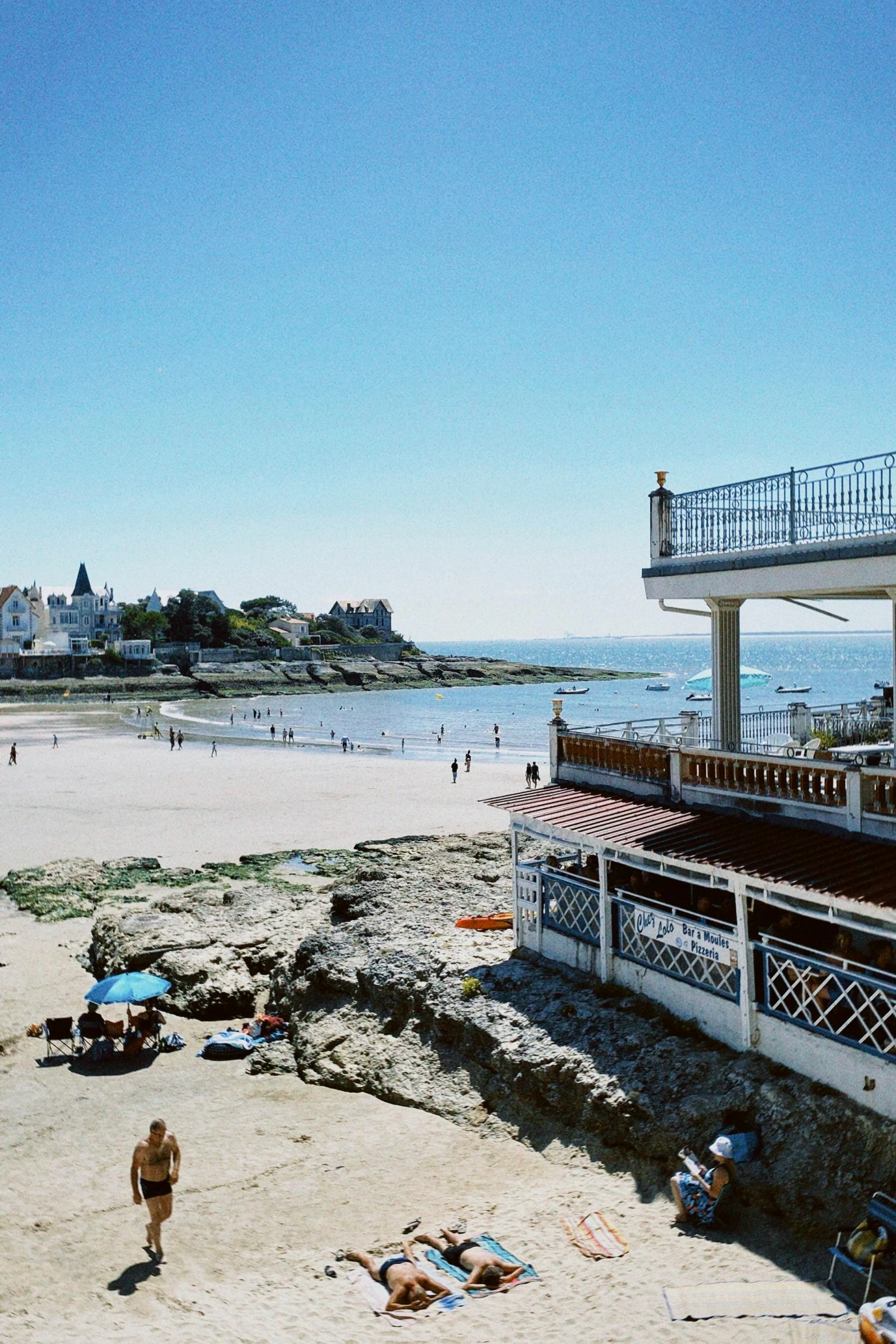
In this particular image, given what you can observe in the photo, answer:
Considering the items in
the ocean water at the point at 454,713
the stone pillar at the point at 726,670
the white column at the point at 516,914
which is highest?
the stone pillar at the point at 726,670

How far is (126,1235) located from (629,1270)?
15.2 ft

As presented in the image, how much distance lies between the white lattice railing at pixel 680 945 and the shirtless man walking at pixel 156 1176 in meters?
5.39

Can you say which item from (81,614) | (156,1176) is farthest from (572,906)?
(81,614)

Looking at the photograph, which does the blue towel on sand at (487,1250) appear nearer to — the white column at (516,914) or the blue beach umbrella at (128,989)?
the white column at (516,914)

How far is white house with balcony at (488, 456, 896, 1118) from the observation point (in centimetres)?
954

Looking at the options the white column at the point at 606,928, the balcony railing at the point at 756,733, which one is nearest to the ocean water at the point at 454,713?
the balcony railing at the point at 756,733

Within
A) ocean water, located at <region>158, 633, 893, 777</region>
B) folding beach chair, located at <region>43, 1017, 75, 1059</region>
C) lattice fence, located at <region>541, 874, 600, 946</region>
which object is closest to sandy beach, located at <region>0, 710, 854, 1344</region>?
folding beach chair, located at <region>43, 1017, 75, 1059</region>

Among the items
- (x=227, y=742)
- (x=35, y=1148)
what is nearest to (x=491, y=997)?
(x=35, y=1148)

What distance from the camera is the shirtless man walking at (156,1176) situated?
9.41 metres

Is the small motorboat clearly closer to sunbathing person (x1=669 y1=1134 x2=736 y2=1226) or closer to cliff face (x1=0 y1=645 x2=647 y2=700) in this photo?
sunbathing person (x1=669 y1=1134 x2=736 y2=1226)

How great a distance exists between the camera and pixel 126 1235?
32.0 ft

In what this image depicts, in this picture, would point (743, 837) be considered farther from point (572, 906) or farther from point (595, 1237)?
point (595, 1237)

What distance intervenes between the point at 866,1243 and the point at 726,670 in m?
8.12

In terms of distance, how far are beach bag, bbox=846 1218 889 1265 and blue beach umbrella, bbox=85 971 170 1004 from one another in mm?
9528
